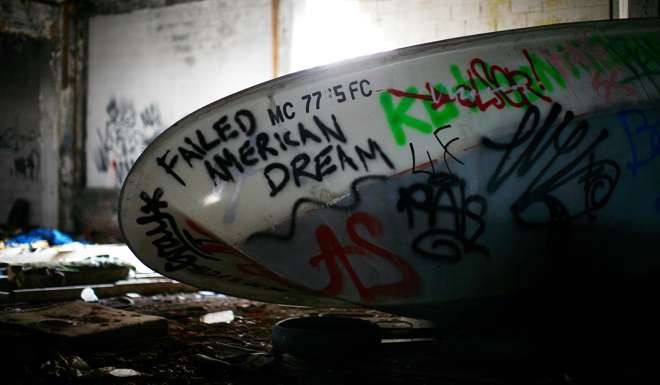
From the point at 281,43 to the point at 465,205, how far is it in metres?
5.95

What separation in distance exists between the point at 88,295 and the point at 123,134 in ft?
18.0

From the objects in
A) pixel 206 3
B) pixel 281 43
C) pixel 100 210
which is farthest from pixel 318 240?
pixel 100 210

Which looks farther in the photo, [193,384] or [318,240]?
[318,240]

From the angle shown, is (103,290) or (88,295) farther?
(103,290)

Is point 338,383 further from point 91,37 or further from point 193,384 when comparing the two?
point 91,37

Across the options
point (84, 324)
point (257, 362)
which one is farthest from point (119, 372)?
point (84, 324)

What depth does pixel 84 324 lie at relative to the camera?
3.53m

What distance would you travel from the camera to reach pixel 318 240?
10.7 ft

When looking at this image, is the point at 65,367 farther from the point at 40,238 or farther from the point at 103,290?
the point at 40,238

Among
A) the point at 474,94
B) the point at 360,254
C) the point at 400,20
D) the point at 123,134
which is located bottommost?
the point at 360,254

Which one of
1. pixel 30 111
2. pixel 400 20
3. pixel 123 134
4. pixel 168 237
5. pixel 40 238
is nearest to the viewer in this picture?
pixel 168 237

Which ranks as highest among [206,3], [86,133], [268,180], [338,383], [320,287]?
[206,3]

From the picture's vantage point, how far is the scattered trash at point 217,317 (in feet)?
13.7

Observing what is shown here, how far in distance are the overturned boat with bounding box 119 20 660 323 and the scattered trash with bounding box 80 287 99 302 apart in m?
1.92
